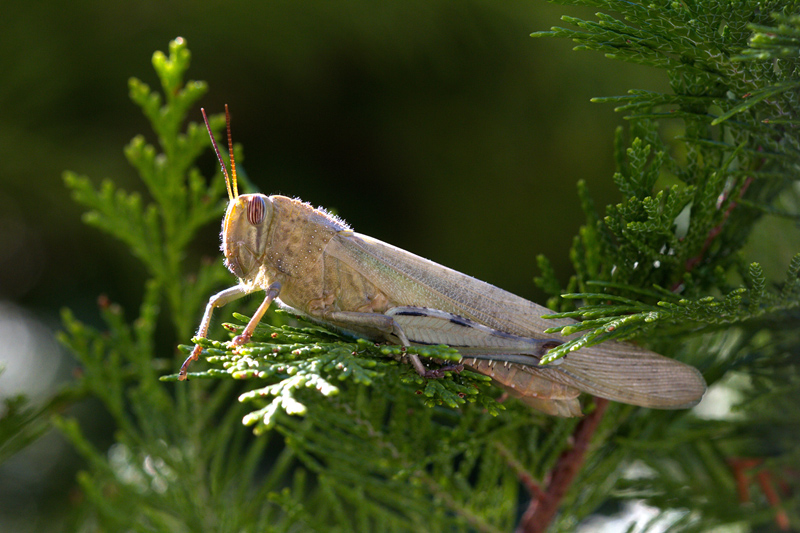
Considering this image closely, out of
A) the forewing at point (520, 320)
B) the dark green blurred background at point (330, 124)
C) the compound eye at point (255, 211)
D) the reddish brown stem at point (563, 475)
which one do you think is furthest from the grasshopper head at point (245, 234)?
the dark green blurred background at point (330, 124)

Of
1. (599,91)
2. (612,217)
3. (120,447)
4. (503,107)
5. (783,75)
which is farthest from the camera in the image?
(503,107)

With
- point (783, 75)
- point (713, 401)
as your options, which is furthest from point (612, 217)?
point (713, 401)

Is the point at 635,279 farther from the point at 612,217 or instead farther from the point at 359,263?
the point at 359,263

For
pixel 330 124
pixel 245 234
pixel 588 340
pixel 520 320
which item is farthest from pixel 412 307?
pixel 330 124

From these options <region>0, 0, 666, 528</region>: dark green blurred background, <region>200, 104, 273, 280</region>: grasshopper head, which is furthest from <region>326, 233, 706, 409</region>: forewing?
<region>0, 0, 666, 528</region>: dark green blurred background

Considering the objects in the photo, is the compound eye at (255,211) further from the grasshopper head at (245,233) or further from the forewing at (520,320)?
the forewing at (520,320)
